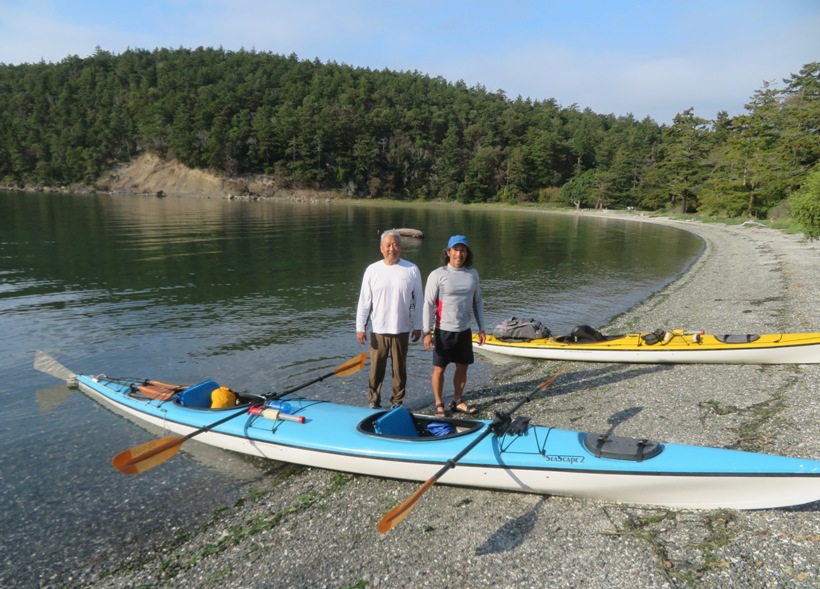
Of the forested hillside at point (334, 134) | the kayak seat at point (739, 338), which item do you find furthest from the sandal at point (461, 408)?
the forested hillside at point (334, 134)

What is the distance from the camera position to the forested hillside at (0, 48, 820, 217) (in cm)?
9356

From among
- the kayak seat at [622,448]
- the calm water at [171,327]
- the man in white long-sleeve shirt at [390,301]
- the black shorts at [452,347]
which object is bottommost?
the calm water at [171,327]

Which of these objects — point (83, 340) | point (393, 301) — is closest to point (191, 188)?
point (83, 340)

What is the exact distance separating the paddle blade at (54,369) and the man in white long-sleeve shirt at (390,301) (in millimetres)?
6140

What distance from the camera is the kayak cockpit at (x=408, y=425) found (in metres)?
5.61

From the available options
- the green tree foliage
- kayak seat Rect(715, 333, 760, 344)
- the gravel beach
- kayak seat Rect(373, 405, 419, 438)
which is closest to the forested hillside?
the green tree foliage

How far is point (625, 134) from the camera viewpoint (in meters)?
A: 103

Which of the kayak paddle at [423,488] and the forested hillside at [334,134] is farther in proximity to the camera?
the forested hillside at [334,134]

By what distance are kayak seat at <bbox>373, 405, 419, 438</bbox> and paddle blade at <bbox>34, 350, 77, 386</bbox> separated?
21.6ft

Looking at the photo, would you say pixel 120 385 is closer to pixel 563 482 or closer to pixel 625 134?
pixel 563 482

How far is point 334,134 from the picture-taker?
4218 inches

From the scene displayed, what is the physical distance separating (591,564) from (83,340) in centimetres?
1251

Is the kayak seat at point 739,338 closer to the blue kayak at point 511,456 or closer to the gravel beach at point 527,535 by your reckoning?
the gravel beach at point 527,535

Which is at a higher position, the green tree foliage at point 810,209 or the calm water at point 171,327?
the green tree foliage at point 810,209
